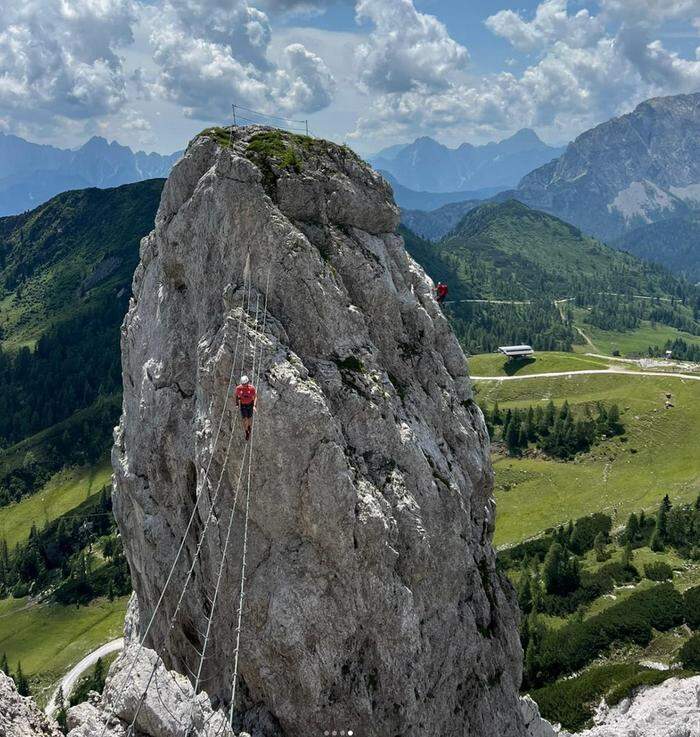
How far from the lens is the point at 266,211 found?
35.6 m

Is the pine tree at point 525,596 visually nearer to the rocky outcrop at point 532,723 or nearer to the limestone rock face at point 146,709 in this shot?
the rocky outcrop at point 532,723

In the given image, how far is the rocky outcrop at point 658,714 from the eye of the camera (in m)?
44.3

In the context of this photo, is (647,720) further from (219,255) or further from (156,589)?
(219,255)

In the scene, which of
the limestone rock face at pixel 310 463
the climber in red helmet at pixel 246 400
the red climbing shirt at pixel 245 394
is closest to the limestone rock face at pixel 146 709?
the limestone rock face at pixel 310 463

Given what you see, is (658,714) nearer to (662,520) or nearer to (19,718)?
(19,718)

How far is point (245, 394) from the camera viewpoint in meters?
27.2

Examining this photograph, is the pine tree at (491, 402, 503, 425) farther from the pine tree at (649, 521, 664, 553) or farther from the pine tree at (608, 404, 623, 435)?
the pine tree at (649, 521, 664, 553)

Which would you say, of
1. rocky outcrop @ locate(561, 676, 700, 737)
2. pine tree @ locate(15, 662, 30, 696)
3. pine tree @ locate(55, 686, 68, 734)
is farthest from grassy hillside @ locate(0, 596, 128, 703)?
rocky outcrop @ locate(561, 676, 700, 737)

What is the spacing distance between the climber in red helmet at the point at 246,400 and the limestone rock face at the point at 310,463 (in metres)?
1.02

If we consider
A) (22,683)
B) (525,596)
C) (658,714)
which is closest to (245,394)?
(658,714)

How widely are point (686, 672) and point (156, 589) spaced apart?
172ft

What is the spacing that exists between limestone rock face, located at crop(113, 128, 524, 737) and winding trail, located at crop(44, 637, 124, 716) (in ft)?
304

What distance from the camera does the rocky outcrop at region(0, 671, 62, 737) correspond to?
74.3 feet

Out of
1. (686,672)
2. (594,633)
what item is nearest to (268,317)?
(686,672)
